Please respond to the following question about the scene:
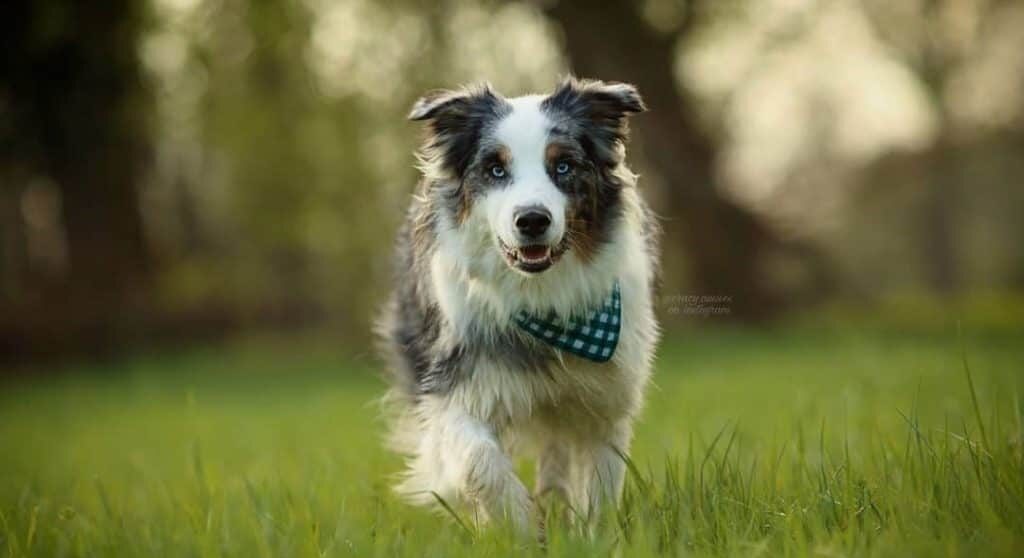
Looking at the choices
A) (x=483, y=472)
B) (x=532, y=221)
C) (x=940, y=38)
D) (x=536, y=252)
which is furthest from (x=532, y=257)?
(x=940, y=38)

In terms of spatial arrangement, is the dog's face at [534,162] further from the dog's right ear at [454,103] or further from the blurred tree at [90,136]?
the blurred tree at [90,136]

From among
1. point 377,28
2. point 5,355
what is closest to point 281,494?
point 377,28

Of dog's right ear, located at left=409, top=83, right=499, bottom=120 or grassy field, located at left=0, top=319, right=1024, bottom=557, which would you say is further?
dog's right ear, located at left=409, top=83, right=499, bottom=120

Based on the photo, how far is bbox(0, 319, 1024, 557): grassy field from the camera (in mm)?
3611

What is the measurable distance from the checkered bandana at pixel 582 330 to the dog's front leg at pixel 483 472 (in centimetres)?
49

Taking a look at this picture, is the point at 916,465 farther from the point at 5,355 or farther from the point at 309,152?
→ the point at 309,152

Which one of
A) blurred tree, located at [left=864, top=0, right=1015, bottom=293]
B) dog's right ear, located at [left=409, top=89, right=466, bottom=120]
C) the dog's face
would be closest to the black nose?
the dog's face

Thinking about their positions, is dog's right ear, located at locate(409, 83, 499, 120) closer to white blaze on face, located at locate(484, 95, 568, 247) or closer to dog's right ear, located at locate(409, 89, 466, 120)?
dog's right ear, located at locate(409, 89, 466, 120)

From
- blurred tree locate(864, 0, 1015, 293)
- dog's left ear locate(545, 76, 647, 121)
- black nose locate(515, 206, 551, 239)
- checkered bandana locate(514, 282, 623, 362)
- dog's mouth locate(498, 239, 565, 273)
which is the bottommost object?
checkered bandana locate(514, 282, 623, 362)

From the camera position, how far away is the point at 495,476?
423 centimetres

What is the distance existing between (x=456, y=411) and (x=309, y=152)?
19.6 meters

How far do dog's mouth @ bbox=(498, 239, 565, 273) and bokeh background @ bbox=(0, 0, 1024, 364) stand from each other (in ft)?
33.1

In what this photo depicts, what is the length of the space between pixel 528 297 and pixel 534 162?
2.05ft

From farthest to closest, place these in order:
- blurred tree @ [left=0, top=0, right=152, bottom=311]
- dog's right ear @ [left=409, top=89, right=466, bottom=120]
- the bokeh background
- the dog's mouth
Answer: blurred tree @ [left=0, top=0, right=152, bottom=311], the bokeh background, dog's right ear @ [left=409, top=89, right=466, bottom=120], the dog's mouth
